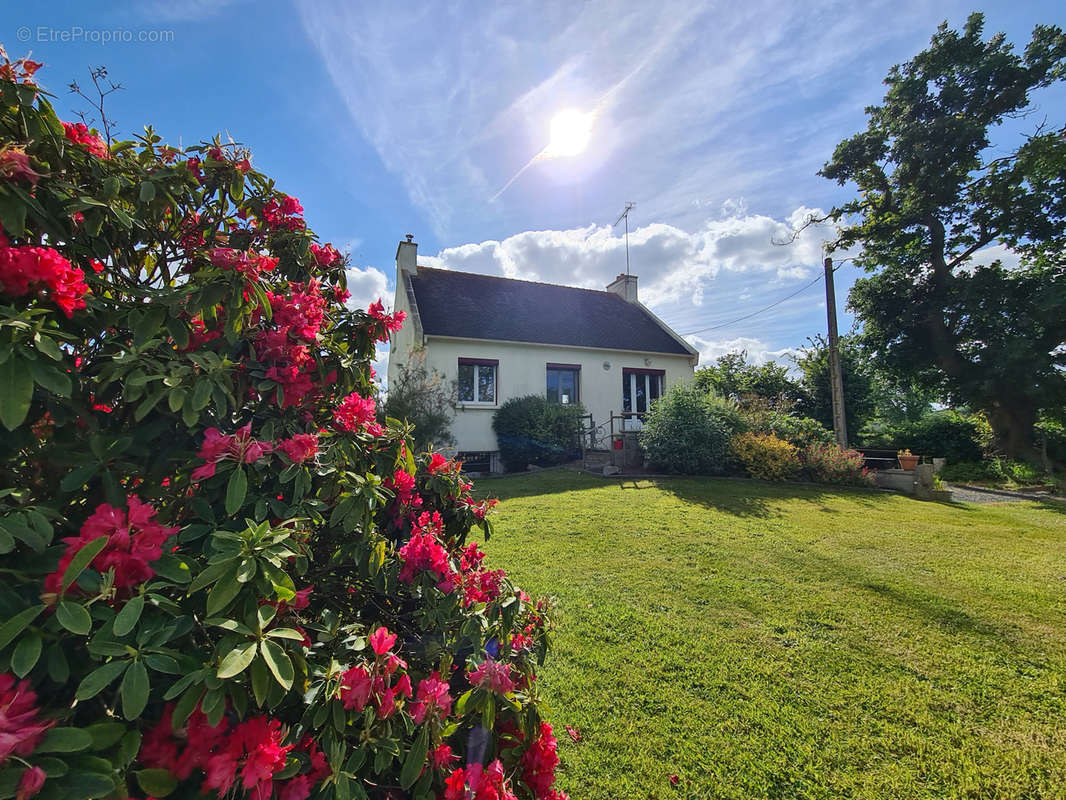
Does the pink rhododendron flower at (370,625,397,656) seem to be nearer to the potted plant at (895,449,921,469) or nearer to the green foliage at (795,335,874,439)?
the potted plant at (895,449,921,469)

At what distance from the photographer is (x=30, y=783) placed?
66 centimetres

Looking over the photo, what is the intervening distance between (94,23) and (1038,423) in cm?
2383

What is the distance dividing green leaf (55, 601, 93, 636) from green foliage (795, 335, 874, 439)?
68.2 feet

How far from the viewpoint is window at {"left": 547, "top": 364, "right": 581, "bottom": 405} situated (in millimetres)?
15336

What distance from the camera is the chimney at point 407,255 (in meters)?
15.5

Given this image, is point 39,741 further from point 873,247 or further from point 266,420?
point 873,247

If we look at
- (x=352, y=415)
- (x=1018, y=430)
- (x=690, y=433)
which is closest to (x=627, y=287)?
(x=690, y=433)

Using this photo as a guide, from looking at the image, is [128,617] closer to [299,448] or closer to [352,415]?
[299,448]

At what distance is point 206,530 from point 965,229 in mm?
22172

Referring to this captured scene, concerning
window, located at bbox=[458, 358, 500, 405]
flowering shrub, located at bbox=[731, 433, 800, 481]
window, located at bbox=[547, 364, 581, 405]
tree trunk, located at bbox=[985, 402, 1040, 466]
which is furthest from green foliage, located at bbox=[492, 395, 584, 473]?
tree trunk, located at bbox=[985, 402, 1040, 466]

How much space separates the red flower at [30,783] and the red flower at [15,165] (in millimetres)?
1251

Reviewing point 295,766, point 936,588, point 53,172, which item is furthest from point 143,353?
point 936,588

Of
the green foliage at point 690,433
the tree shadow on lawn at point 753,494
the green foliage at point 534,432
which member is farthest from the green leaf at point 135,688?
the green foliage at point 534,432

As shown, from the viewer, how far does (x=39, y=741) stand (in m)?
0.71
